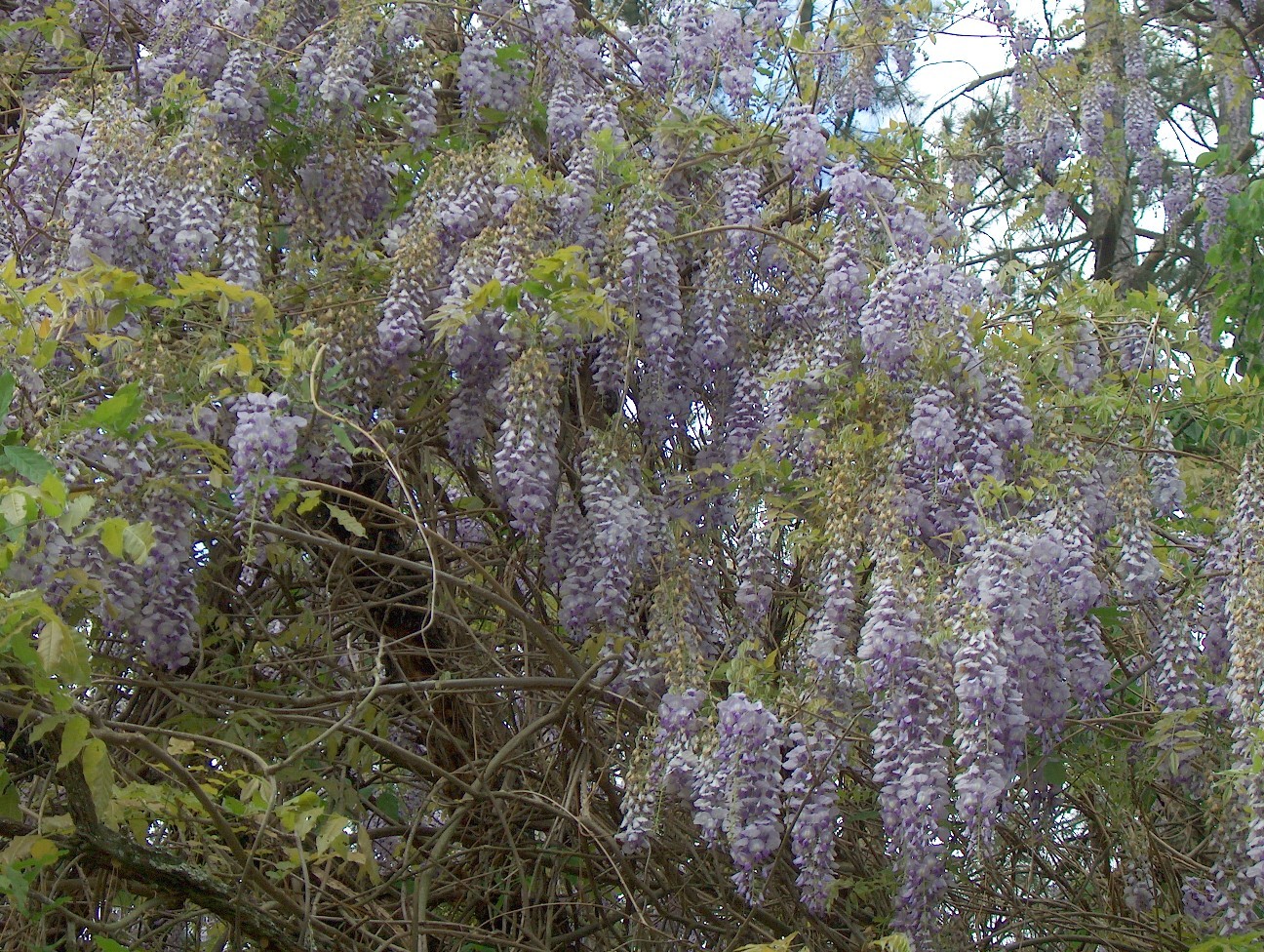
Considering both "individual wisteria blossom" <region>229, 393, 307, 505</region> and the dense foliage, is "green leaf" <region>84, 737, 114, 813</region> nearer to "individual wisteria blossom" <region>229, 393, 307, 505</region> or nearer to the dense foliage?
the dense foliage

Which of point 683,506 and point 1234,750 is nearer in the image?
point 1234,750

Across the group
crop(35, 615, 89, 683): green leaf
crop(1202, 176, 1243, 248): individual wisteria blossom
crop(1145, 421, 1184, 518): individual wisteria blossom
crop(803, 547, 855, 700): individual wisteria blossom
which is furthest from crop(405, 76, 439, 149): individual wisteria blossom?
crop(1202, 176, 1243, 248): individual wisteria blossom

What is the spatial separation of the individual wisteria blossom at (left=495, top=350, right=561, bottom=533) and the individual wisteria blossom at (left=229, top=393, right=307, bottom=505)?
1.43 ft

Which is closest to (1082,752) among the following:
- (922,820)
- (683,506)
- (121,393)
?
(922,820)

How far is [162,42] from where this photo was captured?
11.3 feet

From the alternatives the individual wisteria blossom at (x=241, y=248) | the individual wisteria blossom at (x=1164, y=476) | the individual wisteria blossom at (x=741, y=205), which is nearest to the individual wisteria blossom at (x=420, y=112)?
the individual wisteria blossom at (x=241, y=248)

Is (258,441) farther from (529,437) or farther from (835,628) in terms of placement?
(835,628)

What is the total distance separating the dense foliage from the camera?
8.82 ft

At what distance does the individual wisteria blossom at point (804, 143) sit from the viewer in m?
3.27

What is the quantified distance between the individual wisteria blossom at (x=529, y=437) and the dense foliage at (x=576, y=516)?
11 mm

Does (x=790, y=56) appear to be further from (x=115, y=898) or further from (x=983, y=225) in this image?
(x=983, y=225)

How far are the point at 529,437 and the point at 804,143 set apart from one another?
91cm

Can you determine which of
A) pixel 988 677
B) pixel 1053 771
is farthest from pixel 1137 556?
pixel 988 677

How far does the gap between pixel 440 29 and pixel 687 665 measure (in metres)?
1.82
